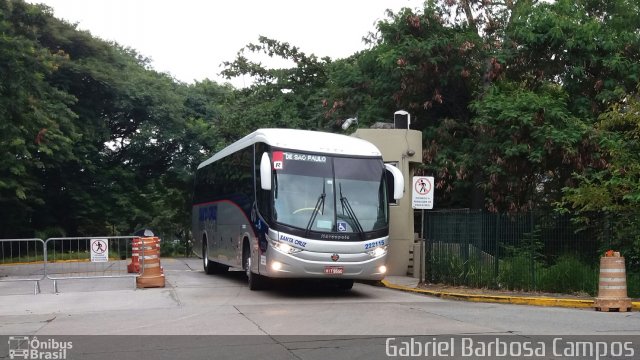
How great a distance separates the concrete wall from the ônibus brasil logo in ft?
36.8

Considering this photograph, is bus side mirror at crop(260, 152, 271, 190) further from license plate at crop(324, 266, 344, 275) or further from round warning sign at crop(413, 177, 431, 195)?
round warning sign at crop(413, 177, 431, 195)

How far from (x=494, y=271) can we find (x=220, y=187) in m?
8.27

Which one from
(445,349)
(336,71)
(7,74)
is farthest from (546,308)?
(7,74)

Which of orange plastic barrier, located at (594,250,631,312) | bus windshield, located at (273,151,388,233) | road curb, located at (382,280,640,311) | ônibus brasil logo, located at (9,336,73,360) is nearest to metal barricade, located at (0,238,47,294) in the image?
bus windshield, located at (273,151,388,233)

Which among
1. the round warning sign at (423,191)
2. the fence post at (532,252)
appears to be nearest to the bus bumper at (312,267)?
the round warning sign at (423,191)

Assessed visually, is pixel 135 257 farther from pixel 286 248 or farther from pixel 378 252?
pixel 378 252

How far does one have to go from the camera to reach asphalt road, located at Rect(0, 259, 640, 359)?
8312 millimetres

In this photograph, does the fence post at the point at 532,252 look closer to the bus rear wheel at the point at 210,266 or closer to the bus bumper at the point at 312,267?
the bus bumper at the point at 312,267

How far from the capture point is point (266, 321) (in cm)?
1045

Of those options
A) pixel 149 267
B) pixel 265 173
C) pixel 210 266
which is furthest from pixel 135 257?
pixel 265 173

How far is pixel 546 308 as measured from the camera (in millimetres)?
12719

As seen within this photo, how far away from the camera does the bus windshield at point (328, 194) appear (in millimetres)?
13352

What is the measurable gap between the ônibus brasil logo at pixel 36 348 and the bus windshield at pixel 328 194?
550 centimetres

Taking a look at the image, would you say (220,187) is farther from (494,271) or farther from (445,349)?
(445,349)
